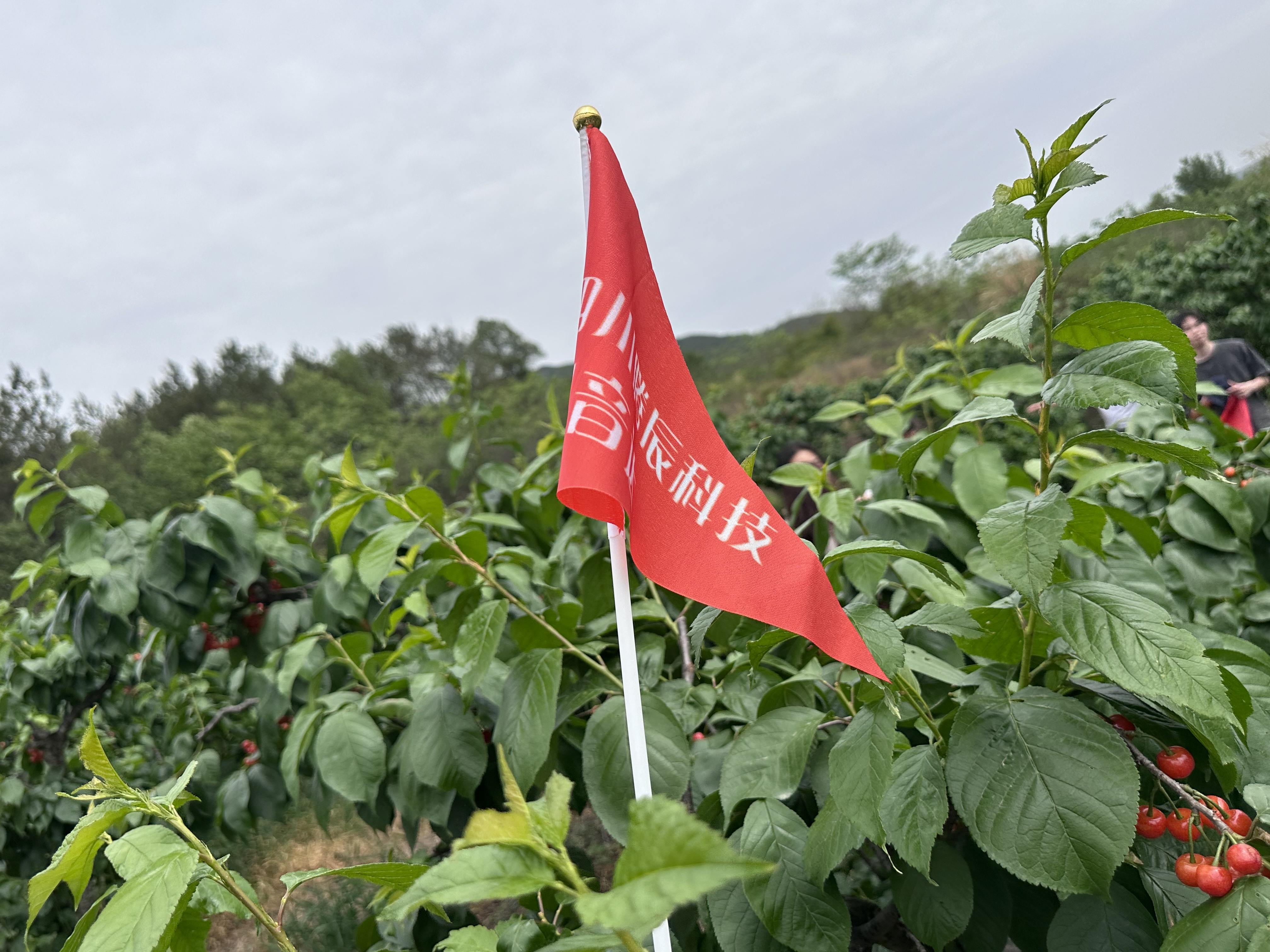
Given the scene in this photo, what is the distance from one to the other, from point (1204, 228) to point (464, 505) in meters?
16.1

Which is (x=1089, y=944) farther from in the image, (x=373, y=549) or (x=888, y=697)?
(x=373, y=549)

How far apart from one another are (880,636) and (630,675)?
241 mm

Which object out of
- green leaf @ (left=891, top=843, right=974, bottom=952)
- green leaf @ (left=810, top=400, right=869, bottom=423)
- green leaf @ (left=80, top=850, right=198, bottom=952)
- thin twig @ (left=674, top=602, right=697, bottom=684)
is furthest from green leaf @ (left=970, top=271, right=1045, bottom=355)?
green leaf @ (left=810, top=400, right=869, bottom=423)

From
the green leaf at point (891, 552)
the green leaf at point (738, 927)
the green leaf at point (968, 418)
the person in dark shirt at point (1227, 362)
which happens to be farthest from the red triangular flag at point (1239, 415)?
the green leaf at point (738, 927)

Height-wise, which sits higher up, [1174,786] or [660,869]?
[660,869]

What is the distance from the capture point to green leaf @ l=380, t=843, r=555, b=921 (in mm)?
408

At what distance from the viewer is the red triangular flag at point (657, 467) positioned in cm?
72

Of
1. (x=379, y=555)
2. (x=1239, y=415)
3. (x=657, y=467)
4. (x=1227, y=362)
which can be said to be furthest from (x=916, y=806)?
(x=1227, y=362)

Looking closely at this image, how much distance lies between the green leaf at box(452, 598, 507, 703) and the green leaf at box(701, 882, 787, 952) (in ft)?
1.34

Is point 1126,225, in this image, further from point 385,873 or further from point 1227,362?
point 1227,362

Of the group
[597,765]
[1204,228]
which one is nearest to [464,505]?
[597,765]

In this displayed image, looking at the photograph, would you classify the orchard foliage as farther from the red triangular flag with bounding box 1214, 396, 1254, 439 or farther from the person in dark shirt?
the person in dark shirt

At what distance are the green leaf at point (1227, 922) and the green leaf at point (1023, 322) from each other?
449 mm

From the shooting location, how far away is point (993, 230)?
72 centimetres
